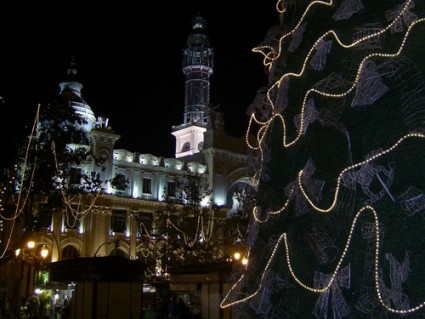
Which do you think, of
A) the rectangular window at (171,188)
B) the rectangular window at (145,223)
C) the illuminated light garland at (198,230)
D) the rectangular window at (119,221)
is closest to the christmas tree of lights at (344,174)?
the illuminated light garland at (198,230)

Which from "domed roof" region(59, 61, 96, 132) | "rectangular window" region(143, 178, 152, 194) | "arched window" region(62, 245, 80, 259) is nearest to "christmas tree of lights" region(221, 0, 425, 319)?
"arched window" region(62, 245, 80, 259)

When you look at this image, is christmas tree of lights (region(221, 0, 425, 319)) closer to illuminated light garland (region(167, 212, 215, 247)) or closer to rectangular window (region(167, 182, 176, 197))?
illuminated light garland (region(167, 212, 215, 247))

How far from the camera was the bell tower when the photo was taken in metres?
65.1

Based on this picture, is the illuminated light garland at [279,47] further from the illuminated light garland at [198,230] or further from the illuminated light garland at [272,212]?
the illuminated light garland at [198,230]

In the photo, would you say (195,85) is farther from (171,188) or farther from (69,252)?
(69,252)

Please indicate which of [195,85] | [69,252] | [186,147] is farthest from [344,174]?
[195,85]

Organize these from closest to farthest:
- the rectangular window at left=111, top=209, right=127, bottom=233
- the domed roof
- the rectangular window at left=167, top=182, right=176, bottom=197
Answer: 1. the rectangular window at left=111, top=209, right=127, bottom=233
2. the domed roof
3. the rectangular window at left=167, top=182, right=176, bottom=197

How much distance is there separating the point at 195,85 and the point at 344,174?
64.8m

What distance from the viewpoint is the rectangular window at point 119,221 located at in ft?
159

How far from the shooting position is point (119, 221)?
48938 millimetres

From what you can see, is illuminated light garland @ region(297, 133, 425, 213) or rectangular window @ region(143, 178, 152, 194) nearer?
illuminated light garland @ region(297, 133, 425, 213)

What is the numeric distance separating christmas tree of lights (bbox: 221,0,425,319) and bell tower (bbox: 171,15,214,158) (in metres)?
58.2

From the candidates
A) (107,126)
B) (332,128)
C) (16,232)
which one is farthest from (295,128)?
(107,126)

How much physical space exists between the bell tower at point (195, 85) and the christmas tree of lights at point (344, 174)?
58.2m
